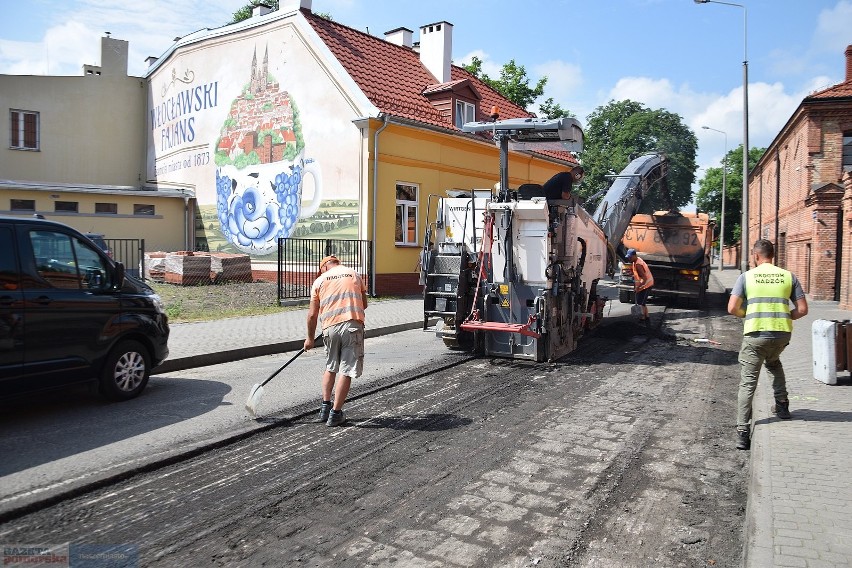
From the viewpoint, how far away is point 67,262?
6.63 metres

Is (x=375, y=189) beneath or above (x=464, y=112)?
beneath

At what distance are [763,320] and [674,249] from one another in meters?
13.7

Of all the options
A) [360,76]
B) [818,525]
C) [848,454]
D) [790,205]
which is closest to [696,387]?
[848,454]

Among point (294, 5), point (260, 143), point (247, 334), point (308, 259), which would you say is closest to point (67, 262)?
point (247, 334)

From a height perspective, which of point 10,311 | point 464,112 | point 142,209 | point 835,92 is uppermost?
point 835,92

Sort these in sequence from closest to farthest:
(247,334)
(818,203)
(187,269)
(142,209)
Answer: (247,334) < (187,269) < (818,203) < (142,209)

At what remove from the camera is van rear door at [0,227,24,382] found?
5820 mm

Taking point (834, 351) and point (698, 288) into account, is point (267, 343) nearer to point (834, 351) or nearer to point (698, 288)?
point (834, 351)

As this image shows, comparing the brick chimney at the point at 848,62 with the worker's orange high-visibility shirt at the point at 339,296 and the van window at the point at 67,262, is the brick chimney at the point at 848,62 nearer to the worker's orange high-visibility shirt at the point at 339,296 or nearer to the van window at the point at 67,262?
the worker's orange high-visibility shirt at the point at 339,296

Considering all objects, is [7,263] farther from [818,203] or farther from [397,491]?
[818,203]

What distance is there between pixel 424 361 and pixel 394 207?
9.80m

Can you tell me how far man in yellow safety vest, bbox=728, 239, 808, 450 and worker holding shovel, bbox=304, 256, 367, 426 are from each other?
356 centimetres

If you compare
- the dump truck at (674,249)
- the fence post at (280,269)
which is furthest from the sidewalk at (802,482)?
the dump truck at (674,249)

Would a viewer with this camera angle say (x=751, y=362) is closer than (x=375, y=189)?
Yes
